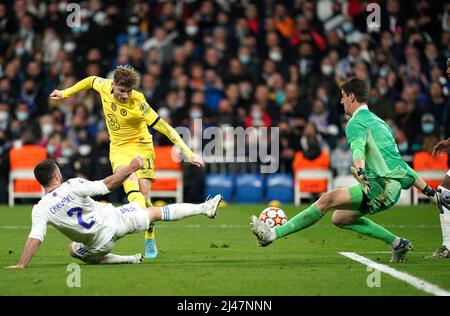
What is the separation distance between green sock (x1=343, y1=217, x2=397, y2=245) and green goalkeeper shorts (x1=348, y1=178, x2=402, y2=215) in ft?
1.14

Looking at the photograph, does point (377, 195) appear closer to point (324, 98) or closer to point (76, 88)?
point (76, 88)

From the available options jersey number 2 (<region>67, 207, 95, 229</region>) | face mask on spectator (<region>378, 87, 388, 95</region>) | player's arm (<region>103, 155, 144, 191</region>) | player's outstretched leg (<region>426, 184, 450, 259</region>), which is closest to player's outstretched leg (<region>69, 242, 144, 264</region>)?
jersey number 2 (<region>67, 207, 95, 229</region>)

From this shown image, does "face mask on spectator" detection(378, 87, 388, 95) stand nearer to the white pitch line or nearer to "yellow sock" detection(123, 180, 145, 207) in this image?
the white pitch line

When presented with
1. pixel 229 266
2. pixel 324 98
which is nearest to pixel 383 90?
pixel 324 98

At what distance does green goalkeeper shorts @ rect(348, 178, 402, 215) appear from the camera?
9820 mm

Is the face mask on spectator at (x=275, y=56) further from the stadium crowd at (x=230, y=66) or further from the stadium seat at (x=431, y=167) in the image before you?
the stadium seat at (x=431, y=167)

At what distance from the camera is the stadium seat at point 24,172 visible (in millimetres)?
21531

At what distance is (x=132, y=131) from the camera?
11.8 m

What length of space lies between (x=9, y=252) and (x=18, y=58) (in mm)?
12670

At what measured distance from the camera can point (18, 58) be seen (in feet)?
76.8
